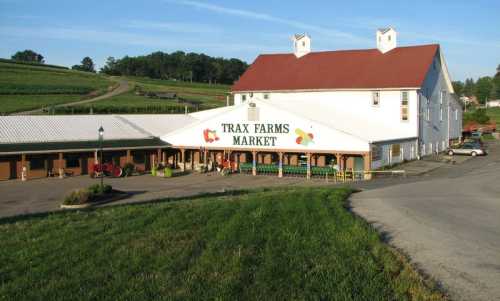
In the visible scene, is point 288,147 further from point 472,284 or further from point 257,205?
point 472,284

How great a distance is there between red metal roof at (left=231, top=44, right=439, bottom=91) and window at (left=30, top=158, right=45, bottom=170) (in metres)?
21.0

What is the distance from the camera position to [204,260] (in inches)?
345

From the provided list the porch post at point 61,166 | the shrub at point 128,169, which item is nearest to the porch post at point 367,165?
the shrub at point 128,169

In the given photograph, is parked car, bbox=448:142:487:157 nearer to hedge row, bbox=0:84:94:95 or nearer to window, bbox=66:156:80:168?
window, bbox=66:156:80:168

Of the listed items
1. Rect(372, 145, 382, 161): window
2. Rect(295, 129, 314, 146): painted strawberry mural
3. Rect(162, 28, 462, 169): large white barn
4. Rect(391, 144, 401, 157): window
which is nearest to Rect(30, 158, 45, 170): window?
Rect(162, 28, 462, 169): large white barn

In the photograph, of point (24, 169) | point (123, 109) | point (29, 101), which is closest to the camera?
point (24, 169)

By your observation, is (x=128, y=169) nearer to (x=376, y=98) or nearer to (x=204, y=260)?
(x=376, y=98)

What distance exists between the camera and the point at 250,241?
1012 cm

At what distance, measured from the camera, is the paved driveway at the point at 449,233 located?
841 centimetres

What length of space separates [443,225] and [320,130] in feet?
77.8

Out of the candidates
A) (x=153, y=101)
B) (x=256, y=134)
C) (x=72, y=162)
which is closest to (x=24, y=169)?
(x=72, y=162)

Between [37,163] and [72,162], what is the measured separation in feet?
7.55

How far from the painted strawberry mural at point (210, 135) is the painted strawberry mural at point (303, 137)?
21.2 feet

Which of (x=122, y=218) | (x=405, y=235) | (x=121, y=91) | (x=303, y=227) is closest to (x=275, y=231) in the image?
(x=303, y=227)
